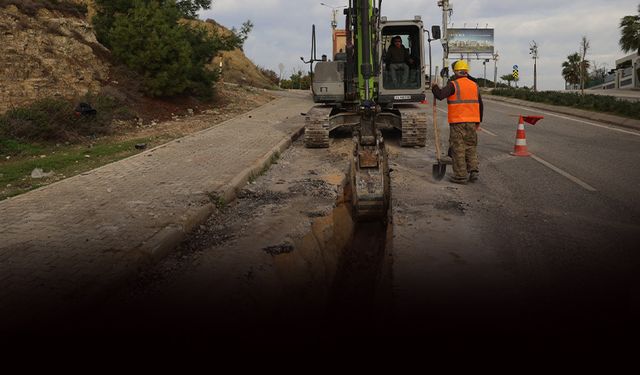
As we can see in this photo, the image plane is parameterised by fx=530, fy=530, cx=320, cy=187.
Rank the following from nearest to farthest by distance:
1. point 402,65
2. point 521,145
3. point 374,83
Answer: point 374,83
point 521,145
point 402,65

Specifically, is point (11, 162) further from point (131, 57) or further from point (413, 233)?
point (413, 233)

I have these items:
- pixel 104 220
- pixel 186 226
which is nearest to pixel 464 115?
pixel 186 226

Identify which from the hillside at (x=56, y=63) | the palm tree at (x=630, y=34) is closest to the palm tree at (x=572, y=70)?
the palm tree at (x=630, y=34)

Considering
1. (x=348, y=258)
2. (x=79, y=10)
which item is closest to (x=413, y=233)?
(x=348, y=258)

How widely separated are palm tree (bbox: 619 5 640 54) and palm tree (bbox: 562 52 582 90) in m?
25.7

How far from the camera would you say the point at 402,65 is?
13.0m

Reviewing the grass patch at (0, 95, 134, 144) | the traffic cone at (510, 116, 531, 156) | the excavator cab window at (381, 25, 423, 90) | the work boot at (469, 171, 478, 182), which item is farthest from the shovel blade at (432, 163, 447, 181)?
the grass patch at (0, 95, 134, 144)

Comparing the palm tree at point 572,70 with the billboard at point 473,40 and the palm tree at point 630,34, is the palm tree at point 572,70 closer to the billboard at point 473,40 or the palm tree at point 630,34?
the billboard at point 473,40

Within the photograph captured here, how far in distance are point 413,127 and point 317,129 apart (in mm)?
2215

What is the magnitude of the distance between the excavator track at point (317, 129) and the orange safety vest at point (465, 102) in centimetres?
417

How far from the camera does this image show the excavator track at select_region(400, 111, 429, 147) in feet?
40.1

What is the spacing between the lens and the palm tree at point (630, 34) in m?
37.1

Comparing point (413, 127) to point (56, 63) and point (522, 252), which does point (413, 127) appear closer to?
point (522, 252)

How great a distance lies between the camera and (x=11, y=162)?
35.2ft
